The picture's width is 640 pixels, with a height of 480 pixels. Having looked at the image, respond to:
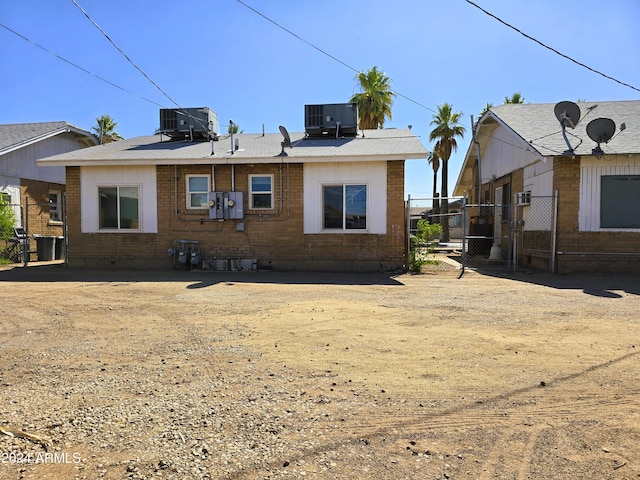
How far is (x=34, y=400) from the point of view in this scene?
3.36 m

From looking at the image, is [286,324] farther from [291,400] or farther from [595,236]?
[595,236]

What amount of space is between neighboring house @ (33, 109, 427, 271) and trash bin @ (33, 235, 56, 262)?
395cm

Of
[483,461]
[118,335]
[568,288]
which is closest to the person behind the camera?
[483,461]

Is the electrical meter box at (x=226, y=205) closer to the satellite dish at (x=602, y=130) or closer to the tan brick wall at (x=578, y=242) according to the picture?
the tan brick wall at (x=578, y=242)

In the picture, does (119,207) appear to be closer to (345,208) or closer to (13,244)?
(13,244)

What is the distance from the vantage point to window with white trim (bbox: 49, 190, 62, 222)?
18733 mm

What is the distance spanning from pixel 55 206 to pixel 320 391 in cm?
1943

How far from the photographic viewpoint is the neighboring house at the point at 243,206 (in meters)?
12.1

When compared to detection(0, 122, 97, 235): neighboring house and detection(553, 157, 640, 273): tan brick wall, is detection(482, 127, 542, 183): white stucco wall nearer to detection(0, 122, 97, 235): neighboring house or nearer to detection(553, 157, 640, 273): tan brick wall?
detection(553, 157, 640, 273): tan brick wall

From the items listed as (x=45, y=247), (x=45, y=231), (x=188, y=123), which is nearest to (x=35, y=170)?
(x=45, y=231)

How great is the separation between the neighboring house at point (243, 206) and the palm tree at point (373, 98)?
53.9ft

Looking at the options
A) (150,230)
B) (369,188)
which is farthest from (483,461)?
(150,230)

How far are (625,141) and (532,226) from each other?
334 centimetres

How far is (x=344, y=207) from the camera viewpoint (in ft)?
40.5
